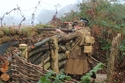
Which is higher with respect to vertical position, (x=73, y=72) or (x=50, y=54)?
(x=50, y=54)

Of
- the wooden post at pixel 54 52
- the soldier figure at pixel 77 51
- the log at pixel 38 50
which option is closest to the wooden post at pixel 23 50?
the log at pixel 38 50

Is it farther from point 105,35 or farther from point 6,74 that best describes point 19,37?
point 6,74

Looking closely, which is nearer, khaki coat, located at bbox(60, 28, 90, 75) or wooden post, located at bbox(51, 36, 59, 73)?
wooden post, located at bbox(51, 36, 59, 73)

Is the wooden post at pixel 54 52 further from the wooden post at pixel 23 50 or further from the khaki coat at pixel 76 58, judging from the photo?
the wooden post at pixel 23 50

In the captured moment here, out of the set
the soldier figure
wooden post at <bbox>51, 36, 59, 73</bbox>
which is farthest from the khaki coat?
wooden post at <bbox>51, 36, 59, 73</bbox>

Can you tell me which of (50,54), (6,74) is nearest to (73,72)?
(50,54)

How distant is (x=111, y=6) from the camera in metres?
15.8

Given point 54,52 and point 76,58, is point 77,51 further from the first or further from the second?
point 54,52

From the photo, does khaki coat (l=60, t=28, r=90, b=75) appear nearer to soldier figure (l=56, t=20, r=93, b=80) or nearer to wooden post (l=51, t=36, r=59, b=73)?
soldier figure (l=56, t=20, r=93, b=80)

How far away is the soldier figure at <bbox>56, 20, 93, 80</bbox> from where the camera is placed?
712cm

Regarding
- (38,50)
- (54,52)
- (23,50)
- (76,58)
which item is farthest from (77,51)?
(23,50)

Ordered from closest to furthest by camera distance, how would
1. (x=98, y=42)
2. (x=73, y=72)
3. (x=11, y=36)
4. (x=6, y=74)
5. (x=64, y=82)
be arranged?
(x=64, y=82)
(x=6, y=74)
(x=73, y=72)
(x=11, y=36)
(x=98, y=42)

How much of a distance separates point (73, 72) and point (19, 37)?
464 centimetres

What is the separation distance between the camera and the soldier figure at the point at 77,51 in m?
7.12
